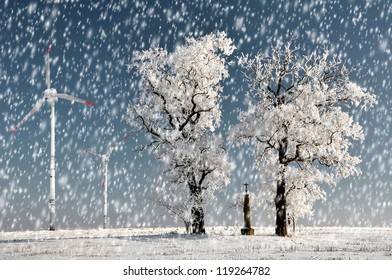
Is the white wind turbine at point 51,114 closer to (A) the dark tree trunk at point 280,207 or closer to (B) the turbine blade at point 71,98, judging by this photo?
(B) the turbine blade at point 71,98

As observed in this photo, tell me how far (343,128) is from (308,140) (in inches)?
101

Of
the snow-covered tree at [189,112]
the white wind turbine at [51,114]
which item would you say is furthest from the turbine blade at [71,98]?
the snow-covered tree at [189,112]

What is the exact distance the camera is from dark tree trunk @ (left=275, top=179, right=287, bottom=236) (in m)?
39.6

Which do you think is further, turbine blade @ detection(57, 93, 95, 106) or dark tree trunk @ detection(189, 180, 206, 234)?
turbine blade @ detection(57, 93, 95, 106)

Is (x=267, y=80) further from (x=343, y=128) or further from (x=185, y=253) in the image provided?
(x=185, y=253)

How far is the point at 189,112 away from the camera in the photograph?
39250 millimetres

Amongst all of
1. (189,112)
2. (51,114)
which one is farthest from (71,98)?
(189,112)

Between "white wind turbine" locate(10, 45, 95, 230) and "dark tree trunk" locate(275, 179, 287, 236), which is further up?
"white wind turbine" locate(10, 45, 95, 230)

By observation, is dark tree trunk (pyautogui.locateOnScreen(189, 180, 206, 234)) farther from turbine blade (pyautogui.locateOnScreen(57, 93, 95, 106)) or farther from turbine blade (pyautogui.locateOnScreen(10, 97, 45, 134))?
turbine blade (pyautogui.locateOnScreen(10, 97, 45, 134))

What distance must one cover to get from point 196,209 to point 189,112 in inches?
269

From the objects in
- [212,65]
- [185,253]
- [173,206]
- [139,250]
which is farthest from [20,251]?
[212,65]

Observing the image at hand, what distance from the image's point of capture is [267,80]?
4016 cm

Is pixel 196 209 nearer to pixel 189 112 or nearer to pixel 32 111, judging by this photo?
pixel 189 112

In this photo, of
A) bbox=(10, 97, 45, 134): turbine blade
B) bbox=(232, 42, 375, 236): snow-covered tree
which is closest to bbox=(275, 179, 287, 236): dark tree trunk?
bbox=(232, 42, 375, 236): snow-covered tree
